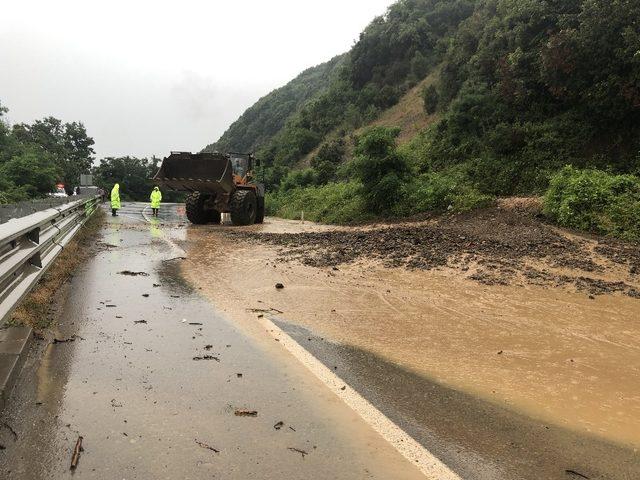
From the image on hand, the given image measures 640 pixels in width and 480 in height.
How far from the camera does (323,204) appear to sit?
28.0 metres

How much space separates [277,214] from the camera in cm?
3450

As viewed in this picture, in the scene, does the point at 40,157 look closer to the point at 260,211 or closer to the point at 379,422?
the point at 260,211

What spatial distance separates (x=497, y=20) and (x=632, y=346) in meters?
27.6

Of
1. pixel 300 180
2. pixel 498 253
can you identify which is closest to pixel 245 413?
pixel 498 253

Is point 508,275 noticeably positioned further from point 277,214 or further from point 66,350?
point 277,214

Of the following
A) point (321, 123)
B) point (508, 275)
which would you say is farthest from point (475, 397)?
point (321, 123)

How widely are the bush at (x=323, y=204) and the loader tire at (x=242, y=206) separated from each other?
5033mm

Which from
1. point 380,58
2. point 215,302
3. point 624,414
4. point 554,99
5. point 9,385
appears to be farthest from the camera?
point 380,58

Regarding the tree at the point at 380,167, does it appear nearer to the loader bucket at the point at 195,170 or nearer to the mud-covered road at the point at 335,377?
the loader bucket at the point at 195,170

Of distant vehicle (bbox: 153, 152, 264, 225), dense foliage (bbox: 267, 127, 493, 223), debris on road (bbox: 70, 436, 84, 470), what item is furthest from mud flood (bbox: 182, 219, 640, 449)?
dense foliage (bbox: 267, 127, 493, 223)

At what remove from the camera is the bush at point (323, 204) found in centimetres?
2277

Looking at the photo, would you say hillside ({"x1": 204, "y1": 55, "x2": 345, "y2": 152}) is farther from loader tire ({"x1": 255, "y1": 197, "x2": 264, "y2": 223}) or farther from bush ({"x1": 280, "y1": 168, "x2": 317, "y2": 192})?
loader tire ({"x1": 255, "y1": 197, "x2": 264, "y2": 223})

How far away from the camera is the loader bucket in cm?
1745

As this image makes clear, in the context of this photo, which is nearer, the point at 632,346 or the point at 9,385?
Answer: the point at 9,385
